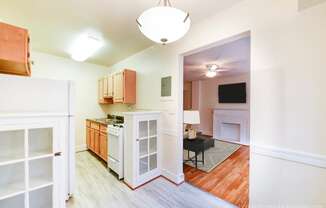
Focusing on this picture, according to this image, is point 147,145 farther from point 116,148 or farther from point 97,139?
point 97,139

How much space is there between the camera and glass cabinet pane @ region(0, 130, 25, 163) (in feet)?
3.63

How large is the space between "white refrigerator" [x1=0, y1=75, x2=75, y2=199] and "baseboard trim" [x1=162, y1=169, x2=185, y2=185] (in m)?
1.43

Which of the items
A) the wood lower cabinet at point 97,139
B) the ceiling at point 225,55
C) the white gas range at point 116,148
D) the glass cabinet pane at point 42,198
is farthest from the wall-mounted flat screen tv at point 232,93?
the glass cabinet pane at point 42,198

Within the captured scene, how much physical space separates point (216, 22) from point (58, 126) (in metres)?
2.09

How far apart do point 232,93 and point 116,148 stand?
4533 mm

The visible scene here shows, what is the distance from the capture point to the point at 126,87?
3.27m

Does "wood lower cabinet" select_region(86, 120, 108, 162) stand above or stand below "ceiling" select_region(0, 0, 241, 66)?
below

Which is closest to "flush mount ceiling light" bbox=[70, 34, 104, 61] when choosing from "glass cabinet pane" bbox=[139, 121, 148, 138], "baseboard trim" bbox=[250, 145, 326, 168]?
"glass cabinet pane" bbox=[139, 121, 148, 138]

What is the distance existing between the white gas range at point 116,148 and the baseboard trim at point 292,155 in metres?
1.95

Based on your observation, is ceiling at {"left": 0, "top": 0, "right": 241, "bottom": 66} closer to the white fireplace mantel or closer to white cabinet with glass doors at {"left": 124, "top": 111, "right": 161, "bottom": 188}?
white cabinet with glass doors at {"left": 124, "top": 111, "right": 161, "bottom": 188}

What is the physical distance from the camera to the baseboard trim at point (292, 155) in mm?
1210

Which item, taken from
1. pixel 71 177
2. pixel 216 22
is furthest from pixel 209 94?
pixel 71 177

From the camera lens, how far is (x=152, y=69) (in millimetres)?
2967

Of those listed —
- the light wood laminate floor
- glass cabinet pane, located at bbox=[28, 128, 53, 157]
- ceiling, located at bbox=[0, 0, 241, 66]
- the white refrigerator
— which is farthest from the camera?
the light wood laminate floor
